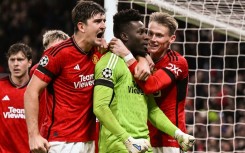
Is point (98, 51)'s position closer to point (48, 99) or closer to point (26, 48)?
point (48, 99)

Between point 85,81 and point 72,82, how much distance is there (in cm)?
10

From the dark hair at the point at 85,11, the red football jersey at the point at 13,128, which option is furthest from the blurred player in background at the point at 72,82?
the red football jersey at the point at 13,128

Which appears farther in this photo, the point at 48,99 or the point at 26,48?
the point at 26,48

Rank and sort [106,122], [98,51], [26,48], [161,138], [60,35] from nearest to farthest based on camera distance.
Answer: [106,122] → [98,51] → [161,138] → [60,35] → [26,48]

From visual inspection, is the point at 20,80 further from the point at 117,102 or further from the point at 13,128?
the point at 117,102

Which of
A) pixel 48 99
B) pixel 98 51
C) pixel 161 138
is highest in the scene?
pixel 98 51

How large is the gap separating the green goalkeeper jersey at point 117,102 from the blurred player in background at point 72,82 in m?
0.13

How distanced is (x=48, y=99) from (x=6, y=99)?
1695 millimetres

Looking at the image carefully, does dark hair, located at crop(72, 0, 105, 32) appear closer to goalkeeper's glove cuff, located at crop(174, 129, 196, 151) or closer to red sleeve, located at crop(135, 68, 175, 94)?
red sleeve, located at crop(135, 68, 175, 94)

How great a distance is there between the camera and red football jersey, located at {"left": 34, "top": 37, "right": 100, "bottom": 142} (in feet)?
16.4

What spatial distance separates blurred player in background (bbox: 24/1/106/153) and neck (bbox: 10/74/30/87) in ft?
5.47

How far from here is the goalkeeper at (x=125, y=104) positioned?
479 cm

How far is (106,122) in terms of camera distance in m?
4.78

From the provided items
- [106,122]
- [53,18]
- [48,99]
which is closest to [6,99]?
[48,99]
